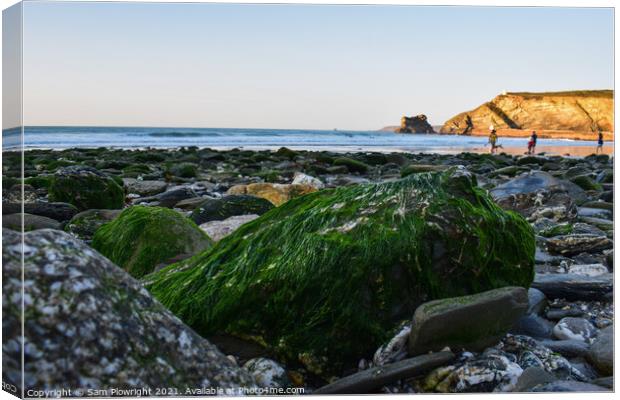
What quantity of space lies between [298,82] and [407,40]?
0.80 meters

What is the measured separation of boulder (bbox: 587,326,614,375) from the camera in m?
3.45

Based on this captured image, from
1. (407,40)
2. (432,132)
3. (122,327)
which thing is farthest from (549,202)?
(122,327)

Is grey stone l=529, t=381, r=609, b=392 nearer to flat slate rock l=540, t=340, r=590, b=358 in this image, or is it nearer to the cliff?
flat slate rock l=540, t=340, r=590, b=358

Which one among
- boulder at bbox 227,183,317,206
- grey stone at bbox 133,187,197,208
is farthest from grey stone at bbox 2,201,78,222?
boulder at bbox 227,183,317,206

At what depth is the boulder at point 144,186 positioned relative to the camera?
6.94 m

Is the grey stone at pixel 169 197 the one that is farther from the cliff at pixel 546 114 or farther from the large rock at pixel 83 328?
the large rock at pixel 83 328

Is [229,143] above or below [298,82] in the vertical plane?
below

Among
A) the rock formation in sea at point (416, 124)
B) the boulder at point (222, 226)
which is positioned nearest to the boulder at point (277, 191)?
the boulder at point (222, 226)

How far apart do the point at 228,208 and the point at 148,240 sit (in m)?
1.24

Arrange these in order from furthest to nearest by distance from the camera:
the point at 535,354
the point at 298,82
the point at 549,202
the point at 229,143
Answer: the point at 229,143 < the point at 549,202 < the point at 298,82 < the point at 535,354

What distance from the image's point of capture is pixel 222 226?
516 centimetres

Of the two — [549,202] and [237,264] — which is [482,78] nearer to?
[237,264]

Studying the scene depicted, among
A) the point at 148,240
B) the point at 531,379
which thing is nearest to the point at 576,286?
the point at 531,379

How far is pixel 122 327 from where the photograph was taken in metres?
2.59
